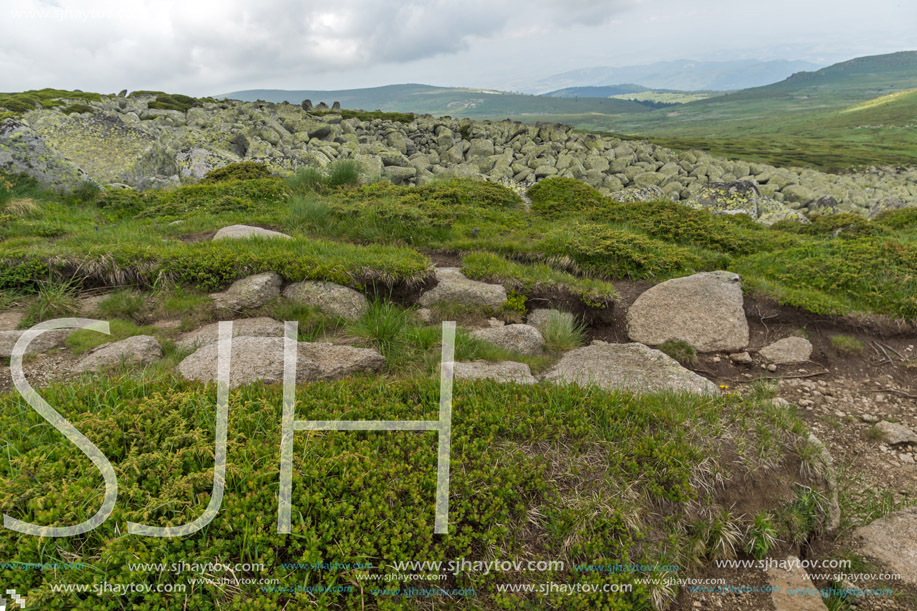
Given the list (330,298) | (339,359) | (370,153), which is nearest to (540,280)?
(330,298)

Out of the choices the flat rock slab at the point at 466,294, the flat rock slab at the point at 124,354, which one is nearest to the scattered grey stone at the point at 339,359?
the flat rock slab at the point at 124,354

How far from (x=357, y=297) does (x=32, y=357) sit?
171 inches

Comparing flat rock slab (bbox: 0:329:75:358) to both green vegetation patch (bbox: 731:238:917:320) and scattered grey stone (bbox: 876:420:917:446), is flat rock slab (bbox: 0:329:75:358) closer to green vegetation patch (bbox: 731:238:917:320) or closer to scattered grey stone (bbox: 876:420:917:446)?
scattered grey stone (bbox: 876:420:917:446)

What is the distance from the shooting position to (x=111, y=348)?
5957 mm

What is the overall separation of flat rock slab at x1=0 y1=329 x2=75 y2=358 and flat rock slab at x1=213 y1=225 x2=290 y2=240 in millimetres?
3861

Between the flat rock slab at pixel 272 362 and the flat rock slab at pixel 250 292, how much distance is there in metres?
2.04

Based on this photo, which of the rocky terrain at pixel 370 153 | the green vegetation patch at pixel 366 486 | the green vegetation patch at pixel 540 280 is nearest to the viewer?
the green vegetation patch at pixel 366 486

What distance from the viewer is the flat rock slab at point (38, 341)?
594 cm

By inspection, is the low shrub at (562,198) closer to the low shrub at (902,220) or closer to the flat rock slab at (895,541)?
the low shrub at (902,220)

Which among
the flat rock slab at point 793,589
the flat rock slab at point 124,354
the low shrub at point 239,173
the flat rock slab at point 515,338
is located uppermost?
the low shrub at point 239,173

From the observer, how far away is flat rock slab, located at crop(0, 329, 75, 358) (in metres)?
5.94

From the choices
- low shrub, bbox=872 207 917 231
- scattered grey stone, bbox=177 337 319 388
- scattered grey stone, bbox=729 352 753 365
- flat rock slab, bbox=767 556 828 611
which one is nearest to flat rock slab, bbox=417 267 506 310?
scattered grey stone, bbox=177 337 319 388

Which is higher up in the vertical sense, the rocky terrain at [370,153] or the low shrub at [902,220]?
the rocky terrain at [370,153]

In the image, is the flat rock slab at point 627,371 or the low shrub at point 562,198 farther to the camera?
the low shrub at point 562,198
